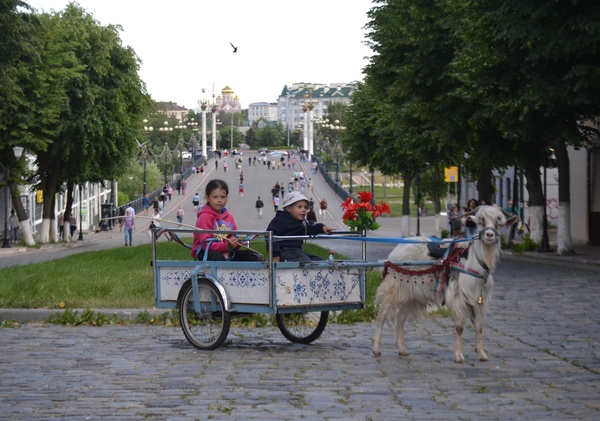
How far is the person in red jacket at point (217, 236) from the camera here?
12.1 metres

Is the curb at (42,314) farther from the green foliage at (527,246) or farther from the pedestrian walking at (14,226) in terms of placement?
the pedestrian walking at (14,226)

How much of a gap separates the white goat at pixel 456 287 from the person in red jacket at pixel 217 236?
1581 mm

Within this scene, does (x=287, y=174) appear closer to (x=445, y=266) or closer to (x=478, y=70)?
(x=478, y=70)

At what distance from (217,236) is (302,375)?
2.44 m

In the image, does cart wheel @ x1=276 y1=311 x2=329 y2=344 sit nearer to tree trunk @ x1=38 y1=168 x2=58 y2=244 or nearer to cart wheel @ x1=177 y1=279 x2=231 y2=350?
cart wheel @ x1=177 y1=279 x2=231 y2=350

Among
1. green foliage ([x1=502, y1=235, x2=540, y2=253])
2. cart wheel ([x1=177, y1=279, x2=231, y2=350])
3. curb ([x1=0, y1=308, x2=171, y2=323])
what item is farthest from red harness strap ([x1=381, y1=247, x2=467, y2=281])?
green foliage ([x1=502, y1=235, x2=540, y2=253])

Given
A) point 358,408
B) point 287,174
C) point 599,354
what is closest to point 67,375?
point 358,408

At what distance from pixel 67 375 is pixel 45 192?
1953 inches

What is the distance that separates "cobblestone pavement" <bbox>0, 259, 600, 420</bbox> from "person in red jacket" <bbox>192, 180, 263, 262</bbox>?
3.26 ft

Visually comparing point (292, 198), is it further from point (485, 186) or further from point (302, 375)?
point (485, 186)

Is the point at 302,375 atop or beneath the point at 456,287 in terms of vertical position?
beneath

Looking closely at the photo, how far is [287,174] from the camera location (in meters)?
135

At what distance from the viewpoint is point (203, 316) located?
12133 millimetres

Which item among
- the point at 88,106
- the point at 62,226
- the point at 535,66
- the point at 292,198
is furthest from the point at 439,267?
the point at 62,226
